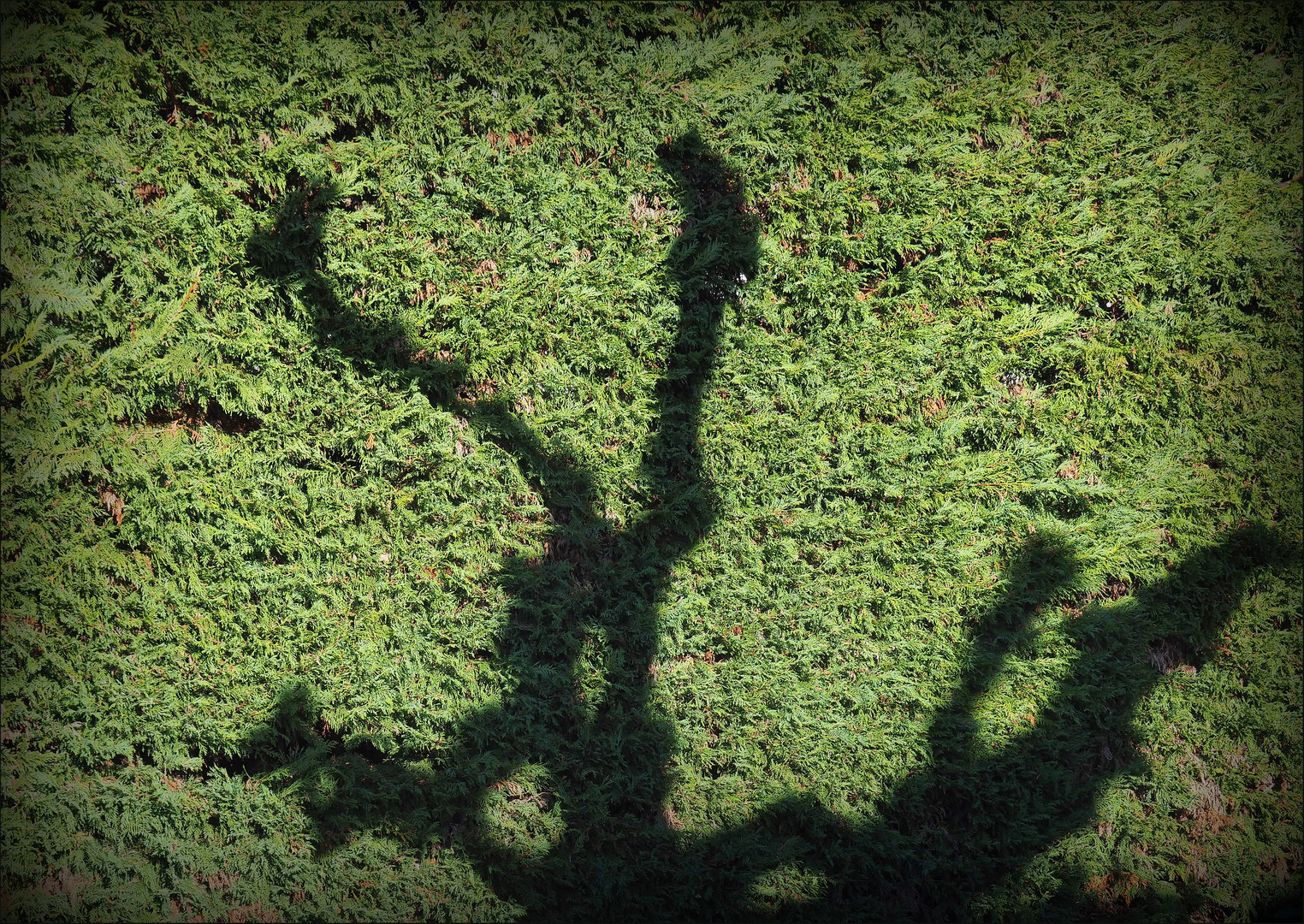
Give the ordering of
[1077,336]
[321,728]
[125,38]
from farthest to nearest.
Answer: [321,728] → [1077,336] → [125,38]

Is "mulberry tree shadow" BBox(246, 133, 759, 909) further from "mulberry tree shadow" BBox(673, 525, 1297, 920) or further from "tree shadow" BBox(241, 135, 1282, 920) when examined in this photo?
"mulberry tree shadow" BBox(673, 525, 1297, 920)

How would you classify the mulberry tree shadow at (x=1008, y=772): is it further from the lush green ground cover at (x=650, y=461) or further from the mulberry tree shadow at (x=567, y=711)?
the mulberry tree shadow at (x=567, y=711)

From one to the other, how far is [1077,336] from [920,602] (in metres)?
1.29

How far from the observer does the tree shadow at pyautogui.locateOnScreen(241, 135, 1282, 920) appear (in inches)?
106

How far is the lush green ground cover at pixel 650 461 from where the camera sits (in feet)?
8.30

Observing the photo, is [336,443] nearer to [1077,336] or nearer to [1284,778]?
[1077,336]

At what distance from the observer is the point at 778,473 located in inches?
106

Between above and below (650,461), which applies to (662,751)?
below

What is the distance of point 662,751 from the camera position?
2.78 meters

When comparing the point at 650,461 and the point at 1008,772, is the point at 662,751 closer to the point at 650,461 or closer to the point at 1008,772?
the point at 650,461

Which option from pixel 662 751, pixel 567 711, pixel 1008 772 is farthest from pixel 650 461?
pixel 1008 772

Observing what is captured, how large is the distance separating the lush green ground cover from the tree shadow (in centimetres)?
2

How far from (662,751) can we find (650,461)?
129 cm

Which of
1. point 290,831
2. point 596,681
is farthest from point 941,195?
point 290,831
